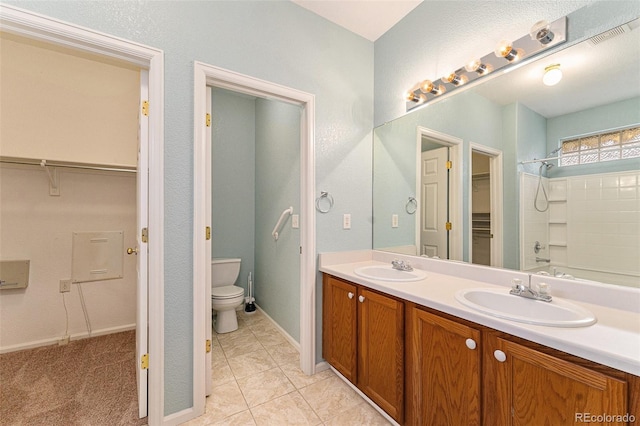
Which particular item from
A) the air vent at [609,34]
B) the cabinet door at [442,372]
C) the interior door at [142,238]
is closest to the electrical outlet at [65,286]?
the interior door at [142,238]

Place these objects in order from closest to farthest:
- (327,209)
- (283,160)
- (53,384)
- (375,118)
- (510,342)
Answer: (510,342)
(53,384)
(327,209)
(375,118)
(283,160)

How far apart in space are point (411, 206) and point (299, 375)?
1.48 m

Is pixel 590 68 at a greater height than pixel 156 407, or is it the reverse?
pixel 590 68

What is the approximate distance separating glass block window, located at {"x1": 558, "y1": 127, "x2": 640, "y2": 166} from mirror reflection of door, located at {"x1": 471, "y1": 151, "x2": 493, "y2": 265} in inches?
13.5

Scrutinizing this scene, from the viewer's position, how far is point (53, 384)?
171 cm

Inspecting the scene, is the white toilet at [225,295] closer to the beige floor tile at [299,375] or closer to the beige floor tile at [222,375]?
the beige floor tile at [222,375]

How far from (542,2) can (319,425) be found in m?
2.45

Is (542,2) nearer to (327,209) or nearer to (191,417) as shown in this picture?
(327,209)

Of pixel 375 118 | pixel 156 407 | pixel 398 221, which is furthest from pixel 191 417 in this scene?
Answer: pixel 375 118

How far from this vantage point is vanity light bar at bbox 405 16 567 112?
122 cm

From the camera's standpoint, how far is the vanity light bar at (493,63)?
4.00ft

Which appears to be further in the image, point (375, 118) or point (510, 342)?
point (375, 118)

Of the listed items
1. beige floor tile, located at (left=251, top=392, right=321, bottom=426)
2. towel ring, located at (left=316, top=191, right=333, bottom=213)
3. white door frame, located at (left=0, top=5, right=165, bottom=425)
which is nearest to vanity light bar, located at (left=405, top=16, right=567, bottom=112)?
towel ring, located at (left=316, top=191, right=333, bottom=213)

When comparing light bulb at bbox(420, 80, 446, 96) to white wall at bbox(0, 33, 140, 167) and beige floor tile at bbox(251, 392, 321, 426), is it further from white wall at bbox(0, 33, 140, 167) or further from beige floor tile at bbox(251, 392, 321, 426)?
white wall at bbox(0, 33, 140, 167)
